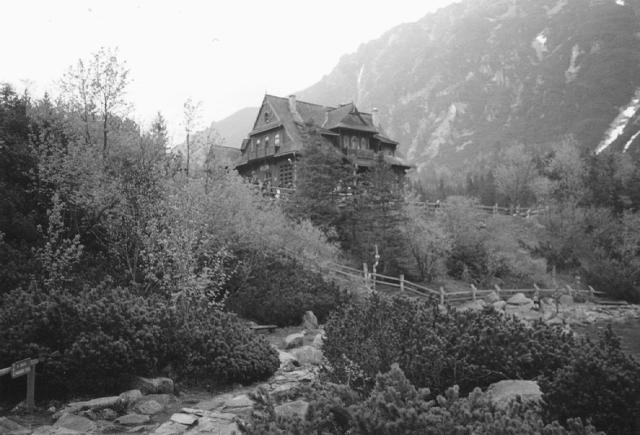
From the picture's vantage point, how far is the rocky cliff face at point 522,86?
389 feet

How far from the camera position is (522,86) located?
15100 cm

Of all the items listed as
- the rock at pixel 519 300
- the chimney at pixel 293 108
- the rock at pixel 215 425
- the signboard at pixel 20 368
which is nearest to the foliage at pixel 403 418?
the rock at pixel 215 425

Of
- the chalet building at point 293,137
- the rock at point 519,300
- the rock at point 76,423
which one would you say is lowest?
the rock at point 519,300

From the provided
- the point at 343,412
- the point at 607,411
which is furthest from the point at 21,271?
the point at 607,411

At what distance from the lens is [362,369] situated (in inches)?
300

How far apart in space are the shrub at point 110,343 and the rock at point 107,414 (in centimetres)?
88

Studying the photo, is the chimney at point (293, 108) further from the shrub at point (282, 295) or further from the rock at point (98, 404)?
the rock at point (98, 404)

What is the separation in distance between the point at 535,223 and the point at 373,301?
49522 millimetres

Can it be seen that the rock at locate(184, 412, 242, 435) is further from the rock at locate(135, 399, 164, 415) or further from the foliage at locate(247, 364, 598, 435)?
the foliage at locate(247, 364, 598, 435)

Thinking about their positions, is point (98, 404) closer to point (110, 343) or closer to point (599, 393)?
point (110, 343)

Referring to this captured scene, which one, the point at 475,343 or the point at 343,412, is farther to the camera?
the point at 475,343

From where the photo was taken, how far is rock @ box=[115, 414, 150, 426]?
26.2ft

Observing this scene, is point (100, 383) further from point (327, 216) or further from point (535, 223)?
point (535, 223)

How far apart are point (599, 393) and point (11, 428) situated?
8.38 m
